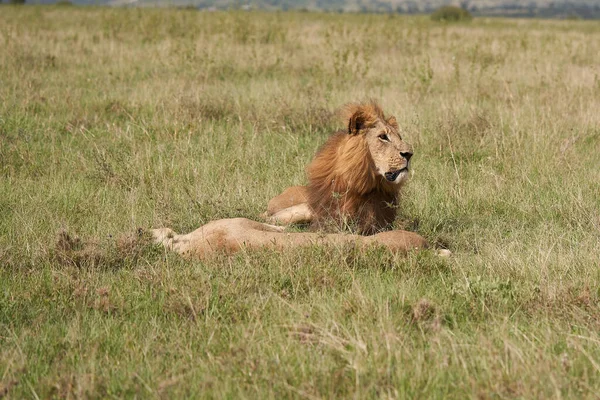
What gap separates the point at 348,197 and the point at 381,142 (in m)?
0.48

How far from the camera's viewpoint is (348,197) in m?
5.29

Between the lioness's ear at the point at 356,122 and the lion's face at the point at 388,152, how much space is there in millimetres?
67

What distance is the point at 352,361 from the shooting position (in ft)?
10.2

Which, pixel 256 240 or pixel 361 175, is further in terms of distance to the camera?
pixel 361 175

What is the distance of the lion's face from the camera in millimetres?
5062

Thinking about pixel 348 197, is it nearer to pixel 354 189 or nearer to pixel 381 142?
pixel 354 189

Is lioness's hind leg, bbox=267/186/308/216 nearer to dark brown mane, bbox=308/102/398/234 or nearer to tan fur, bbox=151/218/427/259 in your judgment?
dark brown mane, bbox=308/102/398/234

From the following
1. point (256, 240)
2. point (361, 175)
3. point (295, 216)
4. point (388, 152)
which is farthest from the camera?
point (295, 216)

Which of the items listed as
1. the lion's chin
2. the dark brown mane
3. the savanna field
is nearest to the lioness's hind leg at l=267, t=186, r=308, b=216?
the savanna field

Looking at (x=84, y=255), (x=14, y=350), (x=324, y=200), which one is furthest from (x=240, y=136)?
(x=14, y=350)

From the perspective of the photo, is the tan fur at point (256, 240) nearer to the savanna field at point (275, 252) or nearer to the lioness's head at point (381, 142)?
the savanna field at point (275, 252)

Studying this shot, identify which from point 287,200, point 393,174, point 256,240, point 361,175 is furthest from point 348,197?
point 256,240

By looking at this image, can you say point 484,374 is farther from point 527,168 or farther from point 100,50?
point 100,50

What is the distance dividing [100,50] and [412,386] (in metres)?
12.2
